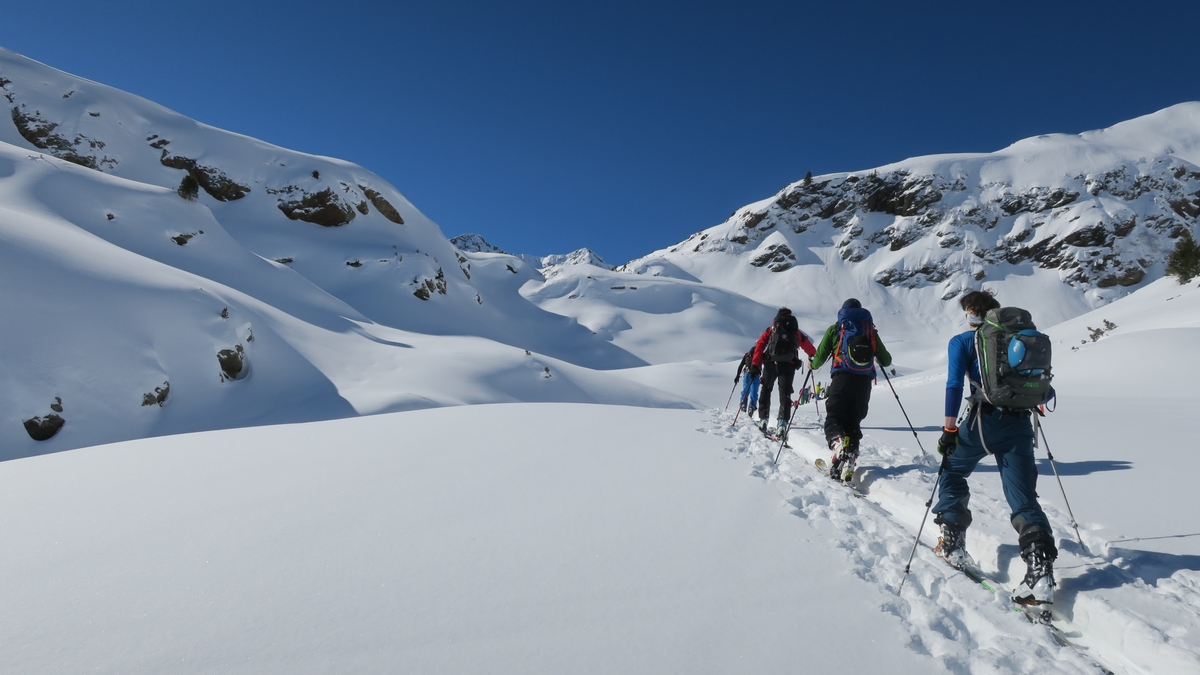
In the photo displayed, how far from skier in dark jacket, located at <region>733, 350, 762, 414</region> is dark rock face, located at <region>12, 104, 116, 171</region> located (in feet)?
155

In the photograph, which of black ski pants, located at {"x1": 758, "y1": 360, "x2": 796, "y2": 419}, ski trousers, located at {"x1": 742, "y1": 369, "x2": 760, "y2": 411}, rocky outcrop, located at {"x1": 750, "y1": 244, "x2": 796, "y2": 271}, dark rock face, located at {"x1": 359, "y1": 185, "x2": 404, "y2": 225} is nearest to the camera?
black ski pants, located at {"x1": 758, "y1": 360, "x2": 796, "y2": 419}

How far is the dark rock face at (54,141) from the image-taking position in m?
33.4

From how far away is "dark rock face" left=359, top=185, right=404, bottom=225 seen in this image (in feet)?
140

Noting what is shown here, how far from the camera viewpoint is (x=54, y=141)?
3375 centimetres

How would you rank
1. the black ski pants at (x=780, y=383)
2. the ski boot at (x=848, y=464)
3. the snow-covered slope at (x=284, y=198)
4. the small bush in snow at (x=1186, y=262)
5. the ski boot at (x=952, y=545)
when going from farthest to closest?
the snow-covered slope at (x=284, y=198) < the small bush in snow at (x=1186, y=262) < the black ski pants at (x=780, y=383) < the ski boot at (x=848, y=464) < the ski boot at (x=952, y=545)

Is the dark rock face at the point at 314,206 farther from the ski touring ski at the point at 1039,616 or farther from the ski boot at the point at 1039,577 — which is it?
the ski boot at the point at 1039,577

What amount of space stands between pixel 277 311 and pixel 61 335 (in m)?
9.28

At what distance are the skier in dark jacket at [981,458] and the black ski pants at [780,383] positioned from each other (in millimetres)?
3677

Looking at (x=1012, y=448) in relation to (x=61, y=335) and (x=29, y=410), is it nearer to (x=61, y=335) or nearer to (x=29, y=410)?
(x=29, y=410)

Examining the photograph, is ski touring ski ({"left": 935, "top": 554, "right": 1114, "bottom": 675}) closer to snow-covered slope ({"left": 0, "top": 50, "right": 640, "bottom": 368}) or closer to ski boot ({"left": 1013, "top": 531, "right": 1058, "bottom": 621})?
ski boot ({"left": 1013, "top": 531, "right": 1058, "bottom": 621})

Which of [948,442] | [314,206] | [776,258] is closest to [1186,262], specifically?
[948,442]

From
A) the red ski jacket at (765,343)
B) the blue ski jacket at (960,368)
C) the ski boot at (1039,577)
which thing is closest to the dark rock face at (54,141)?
the red ski jacket at (765,343)

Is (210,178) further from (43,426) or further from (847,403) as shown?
(847,403)

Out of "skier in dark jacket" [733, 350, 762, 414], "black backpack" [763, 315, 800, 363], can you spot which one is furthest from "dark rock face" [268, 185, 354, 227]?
"black backpack" [763, 315, 800, 363]
